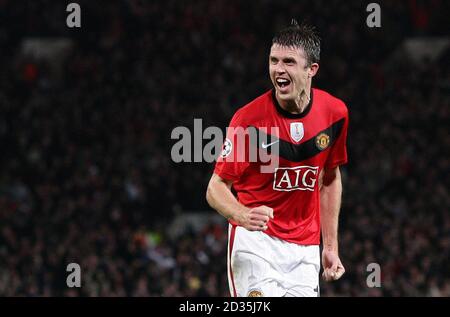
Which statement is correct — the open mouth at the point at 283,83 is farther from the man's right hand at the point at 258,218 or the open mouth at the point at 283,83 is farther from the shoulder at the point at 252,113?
the man's right hand at the point at 258,218

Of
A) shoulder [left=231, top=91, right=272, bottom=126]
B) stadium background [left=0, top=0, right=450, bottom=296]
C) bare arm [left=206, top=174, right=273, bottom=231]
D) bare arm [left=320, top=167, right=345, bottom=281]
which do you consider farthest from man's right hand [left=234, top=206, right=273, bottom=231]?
stadium background [left=0, top=0, right=450, bottom=296]

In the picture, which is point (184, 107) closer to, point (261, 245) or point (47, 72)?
point (47, 72)

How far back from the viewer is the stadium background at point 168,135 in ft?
50.3

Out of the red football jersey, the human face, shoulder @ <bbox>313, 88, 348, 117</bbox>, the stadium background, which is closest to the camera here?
the human face

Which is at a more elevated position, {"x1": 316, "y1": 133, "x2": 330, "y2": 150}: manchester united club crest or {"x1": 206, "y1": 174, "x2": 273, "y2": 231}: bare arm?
{"x1": 316, "y1": 133, "x2": 330, "y2": 150}: manchester united club crest

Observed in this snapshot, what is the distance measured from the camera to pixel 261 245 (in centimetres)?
650

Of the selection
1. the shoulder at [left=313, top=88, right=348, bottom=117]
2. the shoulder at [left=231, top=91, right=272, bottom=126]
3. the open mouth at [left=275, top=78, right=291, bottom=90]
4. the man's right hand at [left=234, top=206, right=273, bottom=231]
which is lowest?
the man's right hand at [left=234, top=206, right=273, bottom=231]

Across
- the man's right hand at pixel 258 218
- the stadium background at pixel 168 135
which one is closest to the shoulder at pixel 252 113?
the man's right hand at pixel 258 218

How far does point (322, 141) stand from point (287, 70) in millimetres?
629

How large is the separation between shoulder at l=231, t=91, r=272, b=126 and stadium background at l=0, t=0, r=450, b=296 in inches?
333

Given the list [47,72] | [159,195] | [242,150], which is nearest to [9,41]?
[47,72]

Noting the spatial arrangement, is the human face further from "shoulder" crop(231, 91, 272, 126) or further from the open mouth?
"shoulder" crop(231, 91, 272, 126)

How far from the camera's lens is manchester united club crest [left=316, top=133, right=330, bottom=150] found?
21.5 feet
